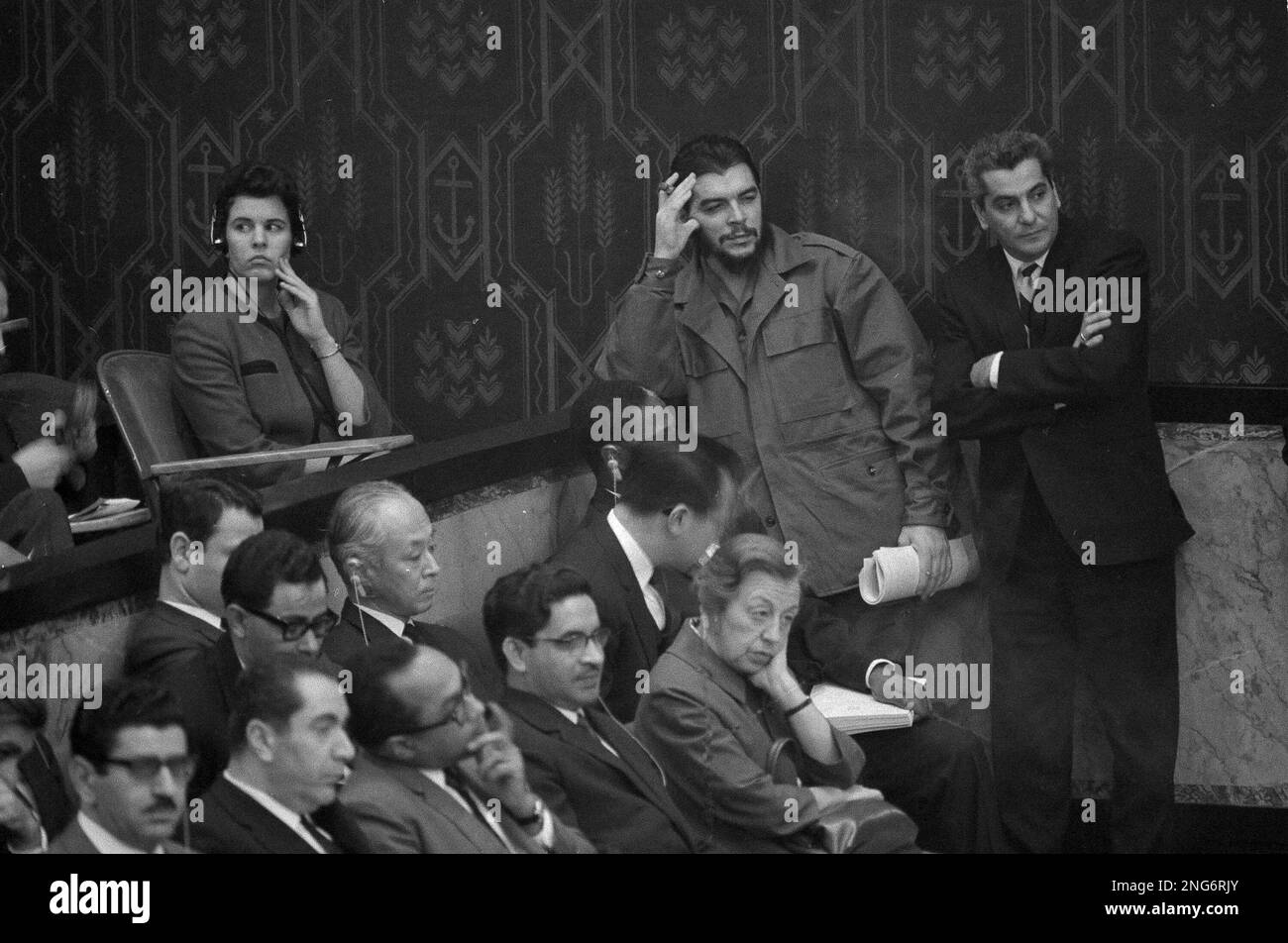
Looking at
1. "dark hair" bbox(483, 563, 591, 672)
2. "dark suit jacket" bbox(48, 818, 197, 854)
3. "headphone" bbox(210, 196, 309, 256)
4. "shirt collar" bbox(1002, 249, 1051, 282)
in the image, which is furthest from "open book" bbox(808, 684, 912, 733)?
"headphone" bbox(210, 196, 309, 256)

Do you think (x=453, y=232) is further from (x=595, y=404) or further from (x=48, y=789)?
(x=48, y=789)

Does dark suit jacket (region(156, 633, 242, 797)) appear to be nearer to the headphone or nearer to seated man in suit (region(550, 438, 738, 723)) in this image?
seated man in suit (region(550, 438, 738, 723))

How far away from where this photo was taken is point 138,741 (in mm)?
5625

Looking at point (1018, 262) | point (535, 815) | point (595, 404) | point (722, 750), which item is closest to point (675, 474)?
point (595, 404)

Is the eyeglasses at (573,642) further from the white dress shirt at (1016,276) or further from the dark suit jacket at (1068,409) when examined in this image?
the white dress shirt at (1016,276)

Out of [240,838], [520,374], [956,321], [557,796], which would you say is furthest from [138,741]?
[956,321]

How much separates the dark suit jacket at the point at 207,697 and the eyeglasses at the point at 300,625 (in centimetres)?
11

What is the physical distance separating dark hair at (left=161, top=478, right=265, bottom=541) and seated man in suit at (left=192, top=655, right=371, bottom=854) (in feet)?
1.36

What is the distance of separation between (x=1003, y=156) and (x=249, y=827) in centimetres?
266

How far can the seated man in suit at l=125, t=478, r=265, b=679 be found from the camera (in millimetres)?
5652

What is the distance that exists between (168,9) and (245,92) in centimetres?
32

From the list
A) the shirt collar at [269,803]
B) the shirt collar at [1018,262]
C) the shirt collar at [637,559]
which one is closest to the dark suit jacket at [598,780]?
the shirt collar at [637,559]

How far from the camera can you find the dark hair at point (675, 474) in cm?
592

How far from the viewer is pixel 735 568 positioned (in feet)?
19.2
